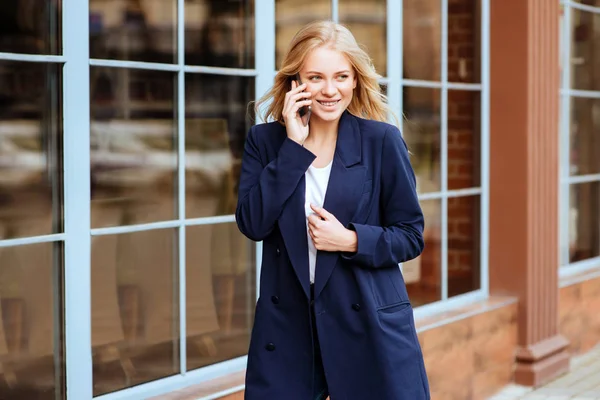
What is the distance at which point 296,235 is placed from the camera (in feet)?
9.30

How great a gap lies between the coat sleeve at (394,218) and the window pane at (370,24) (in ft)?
7.97

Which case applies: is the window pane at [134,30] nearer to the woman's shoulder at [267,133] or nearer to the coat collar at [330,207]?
the woman's shoulder at [267,133]

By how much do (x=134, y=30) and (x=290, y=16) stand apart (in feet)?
3.22

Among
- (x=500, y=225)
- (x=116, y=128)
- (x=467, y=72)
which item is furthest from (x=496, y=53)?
(x=116, y=128)

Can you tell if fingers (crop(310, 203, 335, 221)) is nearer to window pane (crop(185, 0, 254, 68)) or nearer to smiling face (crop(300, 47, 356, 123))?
smiling face (crop(300, 47, 356, 123))

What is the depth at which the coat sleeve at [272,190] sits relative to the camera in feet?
9.21

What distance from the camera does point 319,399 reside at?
9.50 ft

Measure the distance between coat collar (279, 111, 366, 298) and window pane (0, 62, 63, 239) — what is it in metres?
1.08

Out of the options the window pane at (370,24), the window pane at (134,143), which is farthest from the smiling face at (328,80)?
the window pane at (370,24)

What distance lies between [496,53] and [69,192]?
3.35m

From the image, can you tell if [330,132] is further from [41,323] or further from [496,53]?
[496,53]

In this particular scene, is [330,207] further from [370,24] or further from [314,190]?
[370,24]

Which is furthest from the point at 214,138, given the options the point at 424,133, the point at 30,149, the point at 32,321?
the point at 424,133

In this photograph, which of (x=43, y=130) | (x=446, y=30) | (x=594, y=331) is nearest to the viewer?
(x=43, y=130)
